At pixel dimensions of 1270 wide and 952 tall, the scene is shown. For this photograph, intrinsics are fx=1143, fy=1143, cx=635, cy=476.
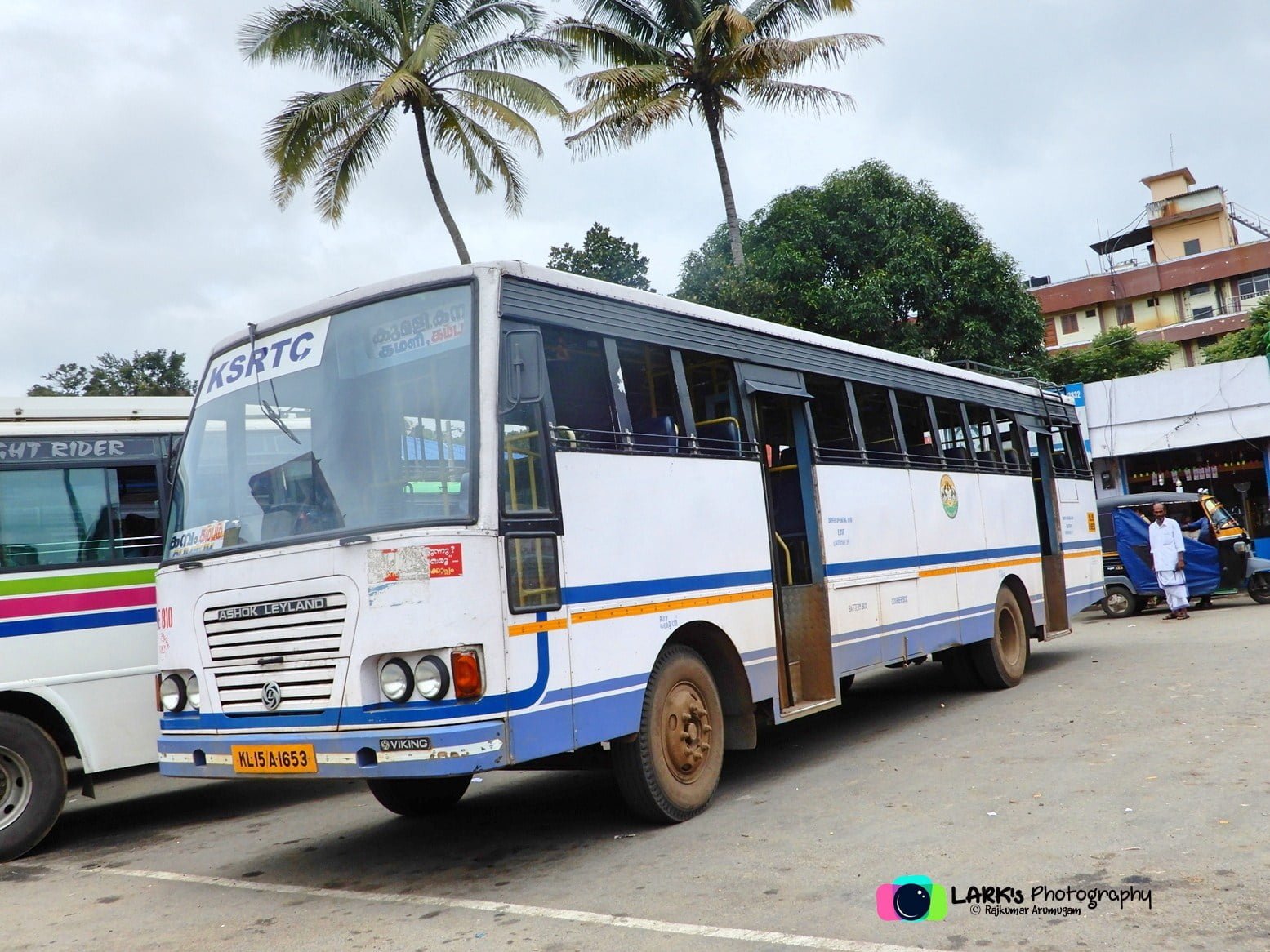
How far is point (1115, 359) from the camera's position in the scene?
4428cm

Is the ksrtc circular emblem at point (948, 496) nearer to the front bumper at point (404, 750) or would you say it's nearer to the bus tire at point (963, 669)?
the bus tire at point (963, 669)

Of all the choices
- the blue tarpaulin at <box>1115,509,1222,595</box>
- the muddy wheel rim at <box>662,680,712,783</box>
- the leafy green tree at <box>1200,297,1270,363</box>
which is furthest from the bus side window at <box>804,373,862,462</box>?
the leafy green tree at <box>1200,297,1270,363</box>

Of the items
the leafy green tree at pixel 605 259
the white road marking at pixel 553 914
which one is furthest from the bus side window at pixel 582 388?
the leafy green tree at pixel 605 259

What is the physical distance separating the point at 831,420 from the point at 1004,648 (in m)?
4.24

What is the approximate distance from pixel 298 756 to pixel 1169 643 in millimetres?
11874

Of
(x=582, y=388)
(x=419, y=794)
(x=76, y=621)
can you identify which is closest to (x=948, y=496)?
(x=582, y=388)

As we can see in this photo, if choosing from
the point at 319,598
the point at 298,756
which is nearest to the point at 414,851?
the point at 298,756

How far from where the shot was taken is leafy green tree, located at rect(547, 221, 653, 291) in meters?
29.7

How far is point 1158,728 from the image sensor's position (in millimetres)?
8562

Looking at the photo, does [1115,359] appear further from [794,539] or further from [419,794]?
[419,794]

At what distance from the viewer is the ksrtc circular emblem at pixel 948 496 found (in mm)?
10797

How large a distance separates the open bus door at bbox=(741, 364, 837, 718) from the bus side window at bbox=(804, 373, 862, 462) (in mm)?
159

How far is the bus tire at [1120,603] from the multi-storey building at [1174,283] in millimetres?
32815

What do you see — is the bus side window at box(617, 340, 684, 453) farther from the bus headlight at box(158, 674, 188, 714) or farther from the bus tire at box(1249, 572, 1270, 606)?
the bus tire at box(1249, 572, 1270, 606)
